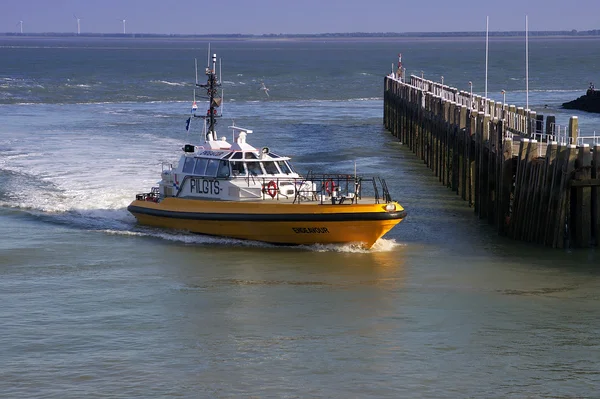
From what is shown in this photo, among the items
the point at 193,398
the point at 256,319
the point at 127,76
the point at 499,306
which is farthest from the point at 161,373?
the point at 127,76

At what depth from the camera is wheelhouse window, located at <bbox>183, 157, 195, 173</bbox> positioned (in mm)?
26234

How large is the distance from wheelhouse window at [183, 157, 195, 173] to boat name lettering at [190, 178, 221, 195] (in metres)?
0.26

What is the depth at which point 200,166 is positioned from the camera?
1025 inches

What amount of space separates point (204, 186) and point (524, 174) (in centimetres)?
699

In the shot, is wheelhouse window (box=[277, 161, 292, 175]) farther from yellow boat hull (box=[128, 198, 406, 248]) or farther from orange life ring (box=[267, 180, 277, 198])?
yellow boat hull (box=[128, 198, 406, 248])

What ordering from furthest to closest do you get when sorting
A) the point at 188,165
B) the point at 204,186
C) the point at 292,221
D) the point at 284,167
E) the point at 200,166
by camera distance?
the point at 188,165 → the point at 200,166 → the point at 204,186 → the point at 284,167 → the point at 292,221

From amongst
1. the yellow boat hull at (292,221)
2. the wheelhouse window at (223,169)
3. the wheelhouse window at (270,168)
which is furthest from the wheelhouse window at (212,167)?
the wheelhouse window at (270,168)

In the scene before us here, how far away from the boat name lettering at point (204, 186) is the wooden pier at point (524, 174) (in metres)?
6.20

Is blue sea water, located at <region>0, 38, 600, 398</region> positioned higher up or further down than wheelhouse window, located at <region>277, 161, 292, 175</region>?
further down

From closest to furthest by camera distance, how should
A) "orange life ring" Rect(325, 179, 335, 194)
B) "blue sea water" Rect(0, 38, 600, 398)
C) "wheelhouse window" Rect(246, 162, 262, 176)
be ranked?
1. "blue sea water" Rect(0, 38, 600, 398)
2. "orange life ring" Rect(325, 179, 335, 194)
3. "wheelhouse window" Rect(246, 162, 262, 176)

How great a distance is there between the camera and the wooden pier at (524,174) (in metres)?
23.0

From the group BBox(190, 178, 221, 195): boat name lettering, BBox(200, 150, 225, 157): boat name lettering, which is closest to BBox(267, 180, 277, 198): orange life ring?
BBox(190, 178, 221, 195): boat name lettering

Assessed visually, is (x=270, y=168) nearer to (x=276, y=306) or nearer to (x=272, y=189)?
(x=272, y=189)

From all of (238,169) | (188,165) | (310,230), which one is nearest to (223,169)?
(238,169)
